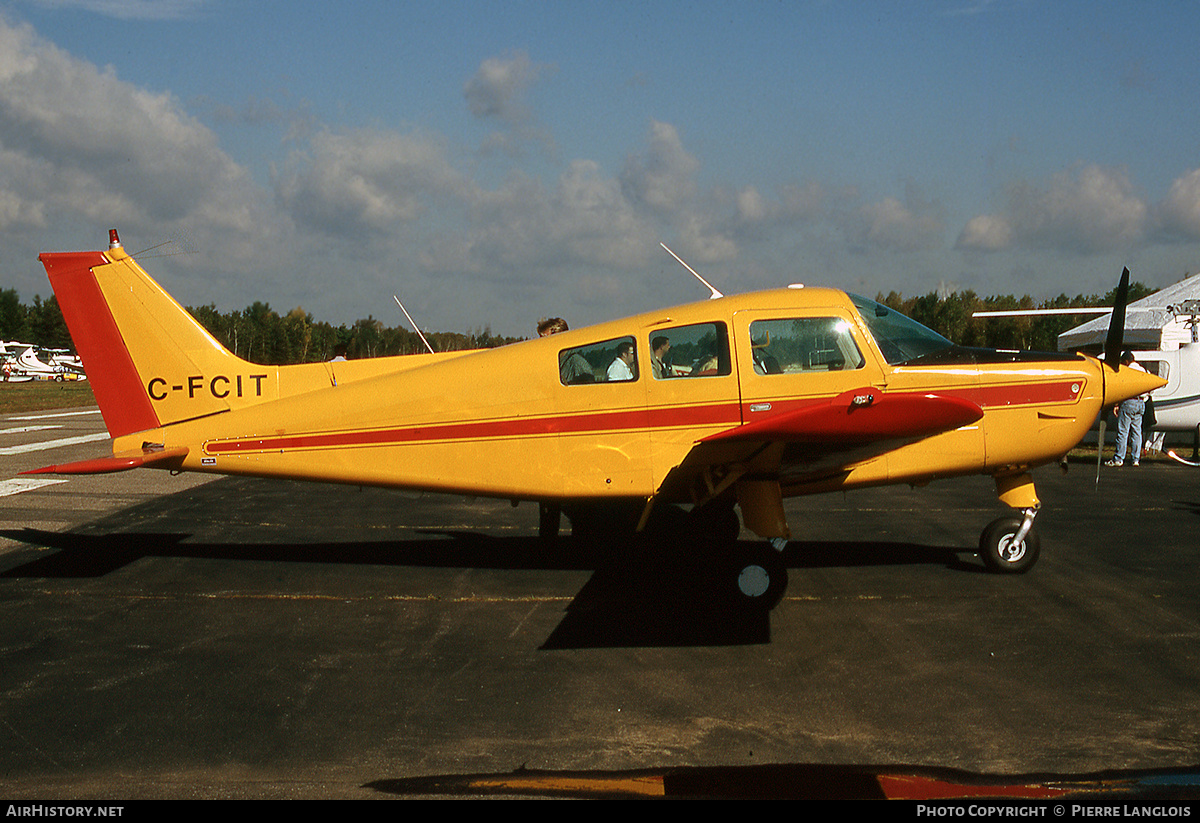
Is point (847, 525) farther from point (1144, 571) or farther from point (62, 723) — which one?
point (62, 723)

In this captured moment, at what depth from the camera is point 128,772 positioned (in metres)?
4.05

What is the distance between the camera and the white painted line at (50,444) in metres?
16.9

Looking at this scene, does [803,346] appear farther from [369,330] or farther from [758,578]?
[369,330]

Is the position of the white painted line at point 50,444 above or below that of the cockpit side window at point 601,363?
below

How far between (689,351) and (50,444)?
1704 cm

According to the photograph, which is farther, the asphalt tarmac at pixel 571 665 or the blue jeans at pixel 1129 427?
the blue jeans at pixel 1129 427

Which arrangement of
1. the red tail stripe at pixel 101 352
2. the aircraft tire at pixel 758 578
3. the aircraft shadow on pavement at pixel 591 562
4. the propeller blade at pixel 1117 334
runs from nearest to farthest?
the aircraft shadow on pavement at pixel 591 562
the aircraft tire at pixel 758 578
the propeller blade at pixel 1117 334
the red tail stripe at pixel 101 352

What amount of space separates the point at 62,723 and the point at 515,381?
381 centimetres

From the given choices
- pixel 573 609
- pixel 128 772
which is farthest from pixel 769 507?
pixel 128 772

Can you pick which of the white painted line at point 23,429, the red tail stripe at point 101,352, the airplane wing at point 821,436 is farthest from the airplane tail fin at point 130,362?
the white painted line at point 23,429

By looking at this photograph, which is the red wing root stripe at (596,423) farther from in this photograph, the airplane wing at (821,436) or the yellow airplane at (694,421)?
the airplane wing at (821,436)

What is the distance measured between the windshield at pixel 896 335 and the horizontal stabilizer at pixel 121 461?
606 cm

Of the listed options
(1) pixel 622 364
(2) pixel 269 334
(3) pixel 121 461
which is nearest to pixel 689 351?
(1) pixel 622 364

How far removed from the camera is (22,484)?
42.6 feet
